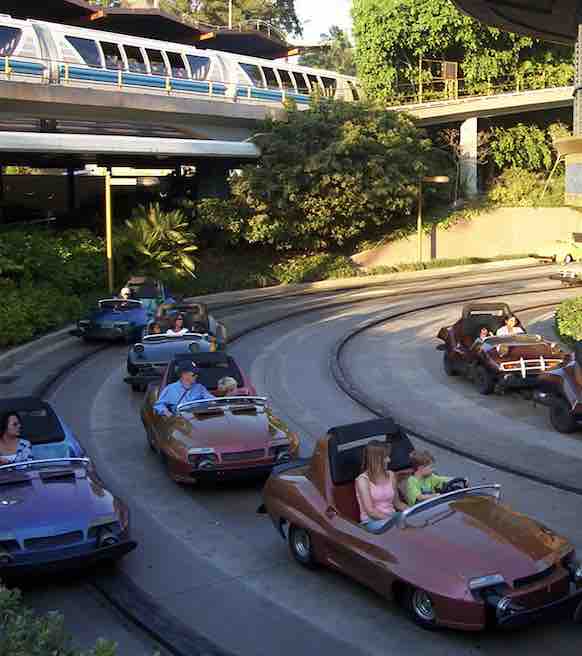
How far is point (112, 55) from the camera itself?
34.8 metres

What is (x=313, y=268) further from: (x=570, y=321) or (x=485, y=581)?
(x=485, y=581)

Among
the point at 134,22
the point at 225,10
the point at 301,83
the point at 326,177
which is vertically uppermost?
the point at 225,10

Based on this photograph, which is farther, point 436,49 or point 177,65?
point 436,49

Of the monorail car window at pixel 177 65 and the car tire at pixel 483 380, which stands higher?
the monorail car window at pixel 177 65

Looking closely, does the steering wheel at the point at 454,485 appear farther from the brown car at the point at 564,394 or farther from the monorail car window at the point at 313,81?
the monorail car window at the point at 313,81

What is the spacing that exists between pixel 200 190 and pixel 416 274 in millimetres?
10295

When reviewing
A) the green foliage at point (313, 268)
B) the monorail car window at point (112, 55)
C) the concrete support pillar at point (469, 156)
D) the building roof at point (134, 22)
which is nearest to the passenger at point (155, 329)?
the green foliage at point (313, 268)

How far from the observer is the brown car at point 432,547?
6453 mm

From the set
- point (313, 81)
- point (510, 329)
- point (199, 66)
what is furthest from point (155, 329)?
point (313, 81)

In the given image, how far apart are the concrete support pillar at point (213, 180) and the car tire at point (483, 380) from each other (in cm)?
2515

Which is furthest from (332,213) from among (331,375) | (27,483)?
(27,483)

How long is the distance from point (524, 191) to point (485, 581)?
43.7m

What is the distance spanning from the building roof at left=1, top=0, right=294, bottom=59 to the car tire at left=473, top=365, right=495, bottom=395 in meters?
44.6

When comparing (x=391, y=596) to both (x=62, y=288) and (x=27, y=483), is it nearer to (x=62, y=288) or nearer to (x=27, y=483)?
(x=27, y=483)
